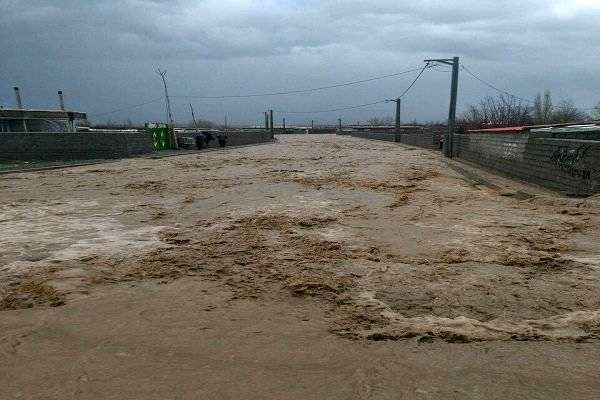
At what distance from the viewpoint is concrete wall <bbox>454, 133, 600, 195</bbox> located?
1055 centimetres

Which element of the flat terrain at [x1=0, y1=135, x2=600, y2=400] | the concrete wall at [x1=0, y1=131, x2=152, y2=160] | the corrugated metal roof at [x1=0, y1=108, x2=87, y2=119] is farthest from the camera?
the corrugated metal roof at [x1=0, y1=108, x2=87, y2=119]

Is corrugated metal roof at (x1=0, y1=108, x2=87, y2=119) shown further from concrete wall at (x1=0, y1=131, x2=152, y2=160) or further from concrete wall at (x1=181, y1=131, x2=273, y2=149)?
concrete wall at (x1=181, y1=131, x2=273, y2=149)

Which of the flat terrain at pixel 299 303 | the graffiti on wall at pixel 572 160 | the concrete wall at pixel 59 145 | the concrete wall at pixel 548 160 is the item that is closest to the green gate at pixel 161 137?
the concrete wall at pixel 59 145

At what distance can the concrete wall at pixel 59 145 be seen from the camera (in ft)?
67.4

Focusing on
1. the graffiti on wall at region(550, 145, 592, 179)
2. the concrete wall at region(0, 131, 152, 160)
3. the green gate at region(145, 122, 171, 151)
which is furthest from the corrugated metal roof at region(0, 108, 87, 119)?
the graffiti on wall at region(550, 145, 592, 179)

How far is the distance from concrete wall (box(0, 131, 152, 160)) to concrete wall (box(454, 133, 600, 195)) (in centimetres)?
1736

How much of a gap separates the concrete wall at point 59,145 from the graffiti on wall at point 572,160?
1889cm

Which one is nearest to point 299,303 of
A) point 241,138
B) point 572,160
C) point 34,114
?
point 572,160

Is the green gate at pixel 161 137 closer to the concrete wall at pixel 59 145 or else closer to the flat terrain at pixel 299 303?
the concrete wall at pixel 59 145

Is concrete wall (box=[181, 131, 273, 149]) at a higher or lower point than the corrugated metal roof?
lower

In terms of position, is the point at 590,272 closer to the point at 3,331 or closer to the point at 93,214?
the point at 3,331

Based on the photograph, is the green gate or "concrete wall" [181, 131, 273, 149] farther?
"concrete wall" [181, 131, 273, 149]

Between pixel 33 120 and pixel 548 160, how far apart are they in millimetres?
29441

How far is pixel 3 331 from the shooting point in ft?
12.1
